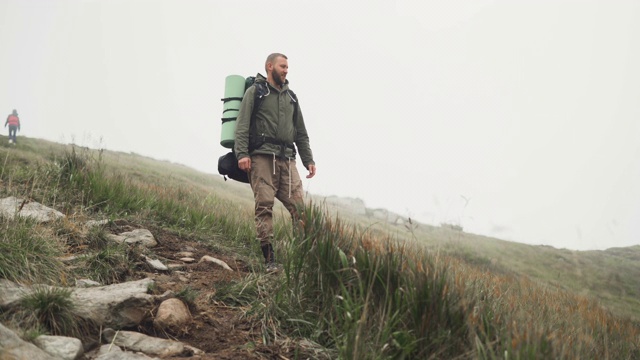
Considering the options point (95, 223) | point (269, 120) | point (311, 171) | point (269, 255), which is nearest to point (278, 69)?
point (269, 120)

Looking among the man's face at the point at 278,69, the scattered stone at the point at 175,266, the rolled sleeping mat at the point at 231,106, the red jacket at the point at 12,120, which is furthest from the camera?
the red jacket at the point at 12,120

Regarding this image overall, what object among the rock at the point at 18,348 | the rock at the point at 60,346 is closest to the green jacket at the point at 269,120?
the rock at the point at 60,346

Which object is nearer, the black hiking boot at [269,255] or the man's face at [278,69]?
the black hiking boot at [269,255]

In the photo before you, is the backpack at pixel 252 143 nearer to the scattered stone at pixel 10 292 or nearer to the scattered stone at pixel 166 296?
the scattered stone at pixel 166 296

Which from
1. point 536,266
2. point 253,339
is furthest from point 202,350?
point 536,266

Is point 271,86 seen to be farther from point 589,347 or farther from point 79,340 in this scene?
point 589,347

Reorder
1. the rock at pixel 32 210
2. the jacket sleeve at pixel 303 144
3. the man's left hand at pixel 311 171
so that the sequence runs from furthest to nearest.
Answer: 1. the jacket sleeve at pixel 303 144
2. the man's left hand at pixel 311 171
3. the rock at pixel 32 210

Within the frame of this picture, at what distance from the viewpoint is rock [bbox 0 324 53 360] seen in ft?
5.90

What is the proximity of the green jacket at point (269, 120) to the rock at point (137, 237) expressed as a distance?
4.64ft

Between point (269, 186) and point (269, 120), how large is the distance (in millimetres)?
837

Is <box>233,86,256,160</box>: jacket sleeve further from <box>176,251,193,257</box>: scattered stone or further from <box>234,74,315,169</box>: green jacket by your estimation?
<box>176,251,193,257</box>: scattered stone

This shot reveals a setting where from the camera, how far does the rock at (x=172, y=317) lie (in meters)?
2.74

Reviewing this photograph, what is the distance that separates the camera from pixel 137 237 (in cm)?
460

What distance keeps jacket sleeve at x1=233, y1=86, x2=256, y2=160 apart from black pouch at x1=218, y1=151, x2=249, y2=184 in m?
0.23
